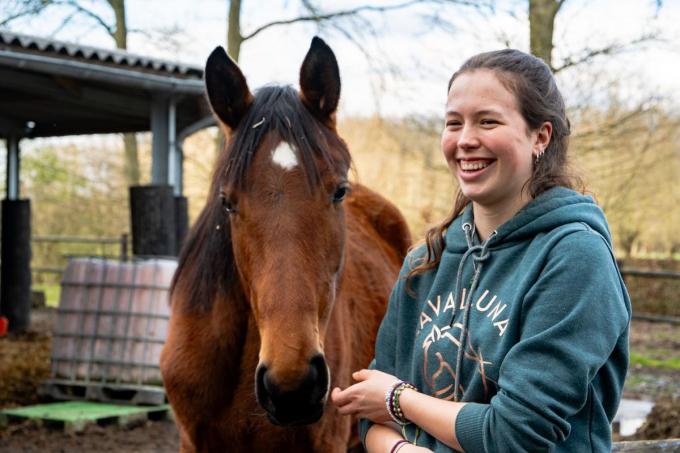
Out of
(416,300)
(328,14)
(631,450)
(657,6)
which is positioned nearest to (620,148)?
(657,6)

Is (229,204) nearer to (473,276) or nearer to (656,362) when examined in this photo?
(473,276)

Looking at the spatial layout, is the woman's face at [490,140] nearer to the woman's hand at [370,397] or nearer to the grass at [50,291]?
the woman's hand at [370,397]

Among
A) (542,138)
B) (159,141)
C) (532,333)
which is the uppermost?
(159,141)

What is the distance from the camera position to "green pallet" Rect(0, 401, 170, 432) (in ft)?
20.1

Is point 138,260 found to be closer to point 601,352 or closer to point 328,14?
point 601,352

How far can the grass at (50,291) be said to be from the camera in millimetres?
16350

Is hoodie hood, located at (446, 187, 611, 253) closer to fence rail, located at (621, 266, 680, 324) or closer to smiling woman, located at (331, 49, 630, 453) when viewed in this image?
smiling woman, located at (331, 49, 630, 453)

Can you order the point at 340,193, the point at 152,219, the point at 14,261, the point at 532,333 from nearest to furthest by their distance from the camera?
1. the point at 532,333
2. the point at 340,193
3. the point at 152,219
4. the point at 14,261

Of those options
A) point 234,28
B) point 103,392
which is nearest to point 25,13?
point 234,28

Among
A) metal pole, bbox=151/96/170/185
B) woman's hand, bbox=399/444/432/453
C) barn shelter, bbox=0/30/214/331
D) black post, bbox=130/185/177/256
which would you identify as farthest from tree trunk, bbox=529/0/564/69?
woman's hand, bbox=399/444/432/453

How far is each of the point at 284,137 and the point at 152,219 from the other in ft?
17.1

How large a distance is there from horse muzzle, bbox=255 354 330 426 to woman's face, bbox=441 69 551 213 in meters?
0.74

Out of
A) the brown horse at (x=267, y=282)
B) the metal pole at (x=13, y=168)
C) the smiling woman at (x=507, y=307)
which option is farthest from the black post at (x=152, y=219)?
the smiling woman at (x=507, y=307)

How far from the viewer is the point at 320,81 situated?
110 inches
